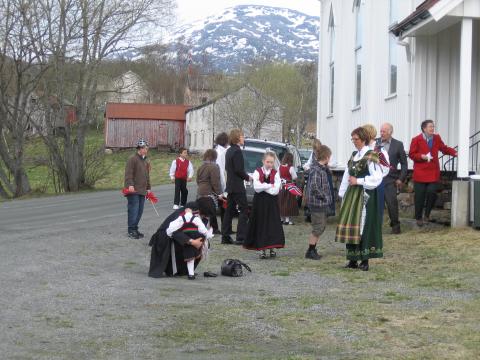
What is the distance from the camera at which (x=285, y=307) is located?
8.51 m

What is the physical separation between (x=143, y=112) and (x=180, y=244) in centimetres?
6714

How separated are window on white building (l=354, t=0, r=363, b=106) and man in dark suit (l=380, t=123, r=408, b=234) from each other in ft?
21.8

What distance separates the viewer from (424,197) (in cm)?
1491

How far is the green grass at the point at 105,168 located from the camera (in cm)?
4175

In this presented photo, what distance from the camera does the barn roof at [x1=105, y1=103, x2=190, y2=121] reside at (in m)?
76.2

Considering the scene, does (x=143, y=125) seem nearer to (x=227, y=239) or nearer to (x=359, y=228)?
(x=227, y=239)

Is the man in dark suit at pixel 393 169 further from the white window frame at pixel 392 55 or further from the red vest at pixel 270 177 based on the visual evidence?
the white window frame at pixel 392 55

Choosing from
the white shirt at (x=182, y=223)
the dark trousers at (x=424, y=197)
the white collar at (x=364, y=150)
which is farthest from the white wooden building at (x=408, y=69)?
the white shirt at (x=182, y=223)

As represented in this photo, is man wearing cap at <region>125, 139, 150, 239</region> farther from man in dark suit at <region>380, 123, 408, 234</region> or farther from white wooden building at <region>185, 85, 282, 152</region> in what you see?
white wooden building at <region>185, 85, 282, 152</region>

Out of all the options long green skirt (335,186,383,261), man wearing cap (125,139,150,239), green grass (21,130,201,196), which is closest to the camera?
long green skirt (335,186,383,261)

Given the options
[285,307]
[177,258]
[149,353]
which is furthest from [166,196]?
[149,353]

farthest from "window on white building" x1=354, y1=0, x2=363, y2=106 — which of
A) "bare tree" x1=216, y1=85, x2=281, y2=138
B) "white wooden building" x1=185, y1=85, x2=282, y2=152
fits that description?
"bare tree" x1=216, y1=85, x2=281, y2=138

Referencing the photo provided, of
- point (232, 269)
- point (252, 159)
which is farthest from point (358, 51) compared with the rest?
point (232, 269)

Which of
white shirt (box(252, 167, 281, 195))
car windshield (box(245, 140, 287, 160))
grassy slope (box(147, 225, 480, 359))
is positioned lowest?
grassy slope (box(147, 225, 480, 359))
